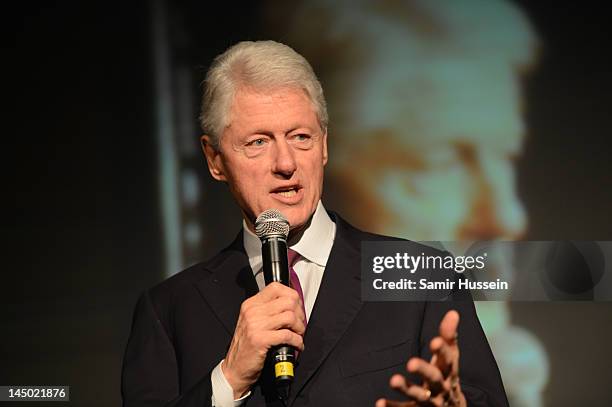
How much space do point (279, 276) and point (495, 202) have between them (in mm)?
1156

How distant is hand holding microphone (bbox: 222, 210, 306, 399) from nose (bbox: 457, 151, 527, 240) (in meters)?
1.00

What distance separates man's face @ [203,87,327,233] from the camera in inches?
93.6

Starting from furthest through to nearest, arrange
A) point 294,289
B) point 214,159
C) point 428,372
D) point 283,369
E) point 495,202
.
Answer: point 495,202 → point 214,159 → point 294,289 → point 283,369 → point 428,372

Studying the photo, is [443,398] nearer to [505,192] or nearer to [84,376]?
[505,192]

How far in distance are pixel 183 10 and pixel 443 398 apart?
1.80 meters

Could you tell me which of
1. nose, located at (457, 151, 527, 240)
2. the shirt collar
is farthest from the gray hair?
nose, located at (457, 151, 527, 240)

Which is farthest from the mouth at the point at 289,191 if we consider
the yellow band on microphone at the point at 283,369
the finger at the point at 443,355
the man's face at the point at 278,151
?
the finger at the point at 443,355

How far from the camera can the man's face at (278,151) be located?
7.80ft

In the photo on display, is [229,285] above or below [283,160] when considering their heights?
below

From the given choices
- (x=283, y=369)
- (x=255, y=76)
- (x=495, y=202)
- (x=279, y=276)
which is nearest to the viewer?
(x=283, y=369)

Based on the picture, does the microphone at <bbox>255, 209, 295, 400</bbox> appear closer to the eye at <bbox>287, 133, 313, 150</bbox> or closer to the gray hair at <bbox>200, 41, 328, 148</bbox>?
the eye at <bbox>287, 133, 313, 150</bbox>

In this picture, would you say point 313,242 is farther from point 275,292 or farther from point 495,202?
point 495,202

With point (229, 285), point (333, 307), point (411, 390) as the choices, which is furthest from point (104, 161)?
point (411, 390)

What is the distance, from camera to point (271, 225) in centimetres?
214
